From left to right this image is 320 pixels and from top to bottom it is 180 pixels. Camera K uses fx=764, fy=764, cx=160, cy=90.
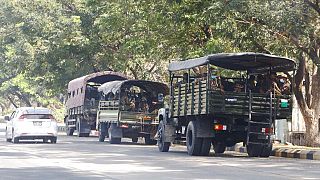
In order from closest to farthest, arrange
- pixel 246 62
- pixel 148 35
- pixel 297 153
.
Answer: pixel 246 62, pixel 297 153, pixel 148 35

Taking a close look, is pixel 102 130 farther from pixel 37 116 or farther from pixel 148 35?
pixel 148 35

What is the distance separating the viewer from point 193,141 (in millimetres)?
23438

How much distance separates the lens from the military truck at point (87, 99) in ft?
131

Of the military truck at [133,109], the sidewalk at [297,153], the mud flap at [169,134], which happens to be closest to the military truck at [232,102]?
the mud flap at [169,134]

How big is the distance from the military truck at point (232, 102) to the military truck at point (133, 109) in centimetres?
664

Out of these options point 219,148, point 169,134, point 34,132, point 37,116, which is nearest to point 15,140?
point 34,132

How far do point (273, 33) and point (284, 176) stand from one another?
1109 centimetres

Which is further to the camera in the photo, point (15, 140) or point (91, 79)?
point (91, 79)

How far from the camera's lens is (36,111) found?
31391 millimetres

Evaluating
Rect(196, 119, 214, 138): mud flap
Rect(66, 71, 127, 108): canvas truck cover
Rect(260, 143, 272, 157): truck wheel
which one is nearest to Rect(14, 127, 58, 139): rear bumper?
Rect(66, 71, 127, 108): canvas truck cover

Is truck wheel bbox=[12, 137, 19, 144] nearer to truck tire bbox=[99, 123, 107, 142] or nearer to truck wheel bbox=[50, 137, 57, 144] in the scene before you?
truck wheel bbox=[50, 137, 57, 144]

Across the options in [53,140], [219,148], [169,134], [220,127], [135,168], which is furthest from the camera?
[53,140]

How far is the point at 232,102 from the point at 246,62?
1.65 meters

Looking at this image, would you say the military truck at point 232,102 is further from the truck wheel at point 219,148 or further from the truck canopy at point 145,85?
the truck canopy at point 145,85
